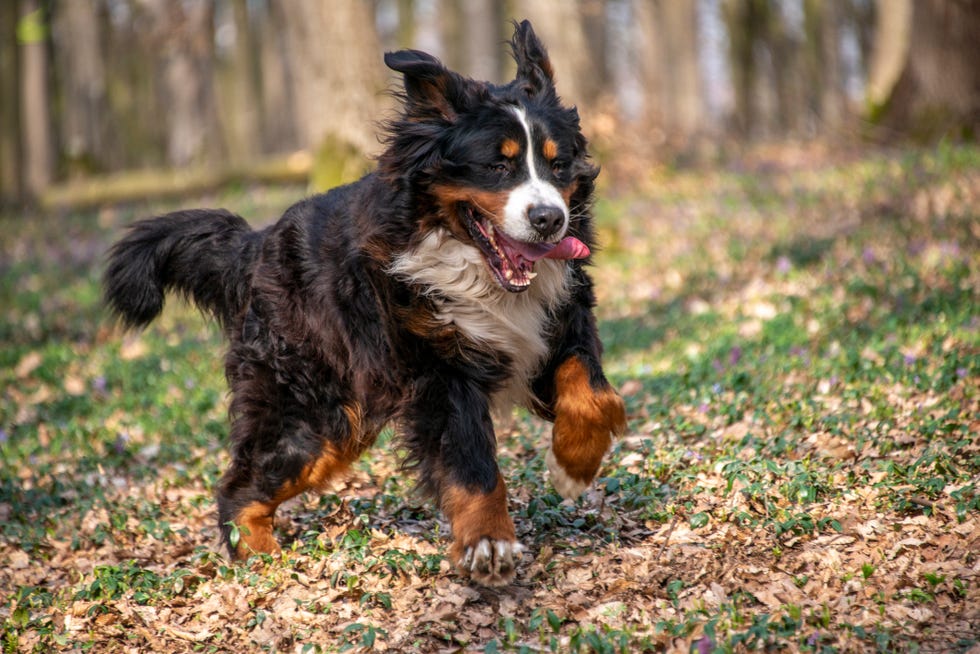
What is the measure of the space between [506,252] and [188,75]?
2035cm

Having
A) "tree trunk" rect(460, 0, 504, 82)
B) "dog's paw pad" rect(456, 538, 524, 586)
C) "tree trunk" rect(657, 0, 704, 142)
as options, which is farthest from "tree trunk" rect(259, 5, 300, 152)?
"dog's paw pad" rect(456, 538, 524, 586)

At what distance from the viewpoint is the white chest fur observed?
14.5 feet

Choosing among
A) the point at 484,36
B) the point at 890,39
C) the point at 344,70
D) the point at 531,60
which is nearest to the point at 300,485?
the point at 531,60

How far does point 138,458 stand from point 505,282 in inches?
151

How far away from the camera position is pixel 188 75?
22.7m

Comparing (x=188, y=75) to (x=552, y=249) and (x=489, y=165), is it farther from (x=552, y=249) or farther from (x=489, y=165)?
(x=552, y=249)

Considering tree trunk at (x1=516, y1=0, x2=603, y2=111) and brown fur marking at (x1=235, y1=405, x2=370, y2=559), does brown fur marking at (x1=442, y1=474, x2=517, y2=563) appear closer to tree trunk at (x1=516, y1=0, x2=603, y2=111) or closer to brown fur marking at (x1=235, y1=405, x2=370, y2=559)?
brown fur marking at (x1=235, y1=405, x2=370, y2=559)

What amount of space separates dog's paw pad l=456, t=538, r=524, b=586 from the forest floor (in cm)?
19

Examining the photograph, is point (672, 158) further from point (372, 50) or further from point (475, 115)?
point (475, 115)

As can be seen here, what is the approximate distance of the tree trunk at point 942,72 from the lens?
12.0 meters

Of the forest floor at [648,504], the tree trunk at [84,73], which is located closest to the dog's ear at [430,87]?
the forest floor at [648,504]

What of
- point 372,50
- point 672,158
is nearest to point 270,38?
point 672,158

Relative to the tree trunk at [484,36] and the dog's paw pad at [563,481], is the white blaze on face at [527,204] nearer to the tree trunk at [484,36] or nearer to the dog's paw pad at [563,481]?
the dog's paw pad at [563,481]

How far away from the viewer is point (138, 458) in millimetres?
7023
